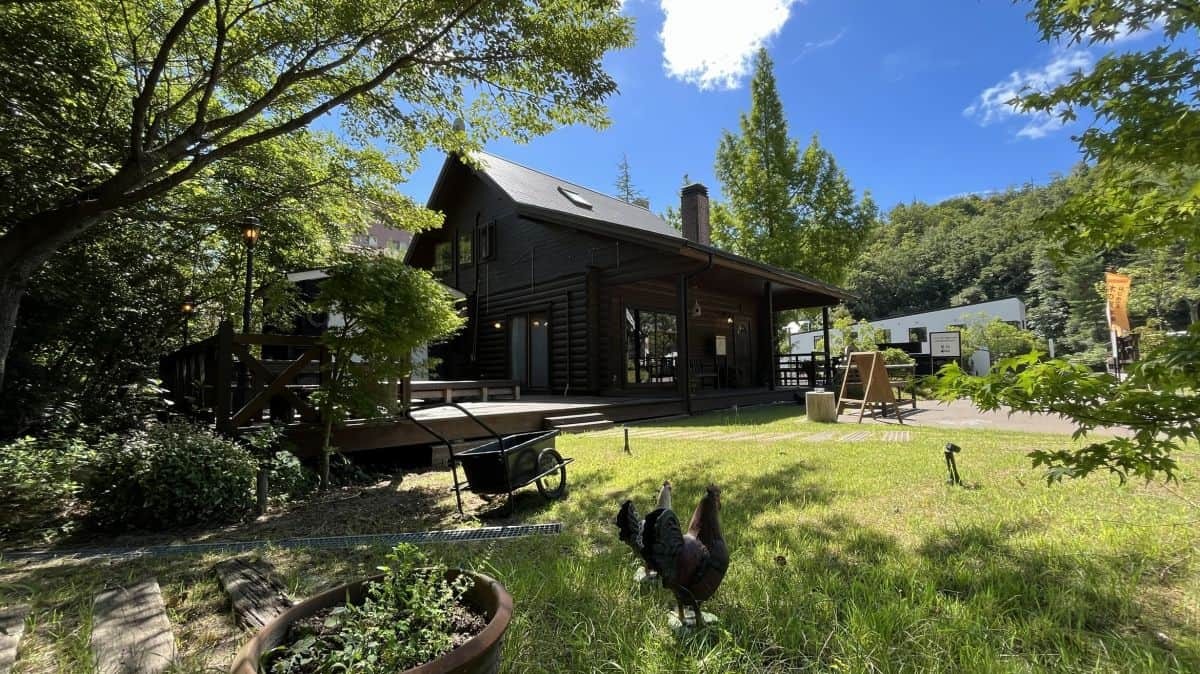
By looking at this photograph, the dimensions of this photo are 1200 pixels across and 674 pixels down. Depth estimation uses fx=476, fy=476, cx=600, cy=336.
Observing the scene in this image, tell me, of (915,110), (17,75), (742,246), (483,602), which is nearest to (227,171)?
(17,75)

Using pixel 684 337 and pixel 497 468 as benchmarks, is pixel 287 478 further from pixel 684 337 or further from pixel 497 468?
pixel 684 337

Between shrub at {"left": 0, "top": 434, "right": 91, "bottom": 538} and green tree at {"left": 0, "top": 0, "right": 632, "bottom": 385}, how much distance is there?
4.34 ft

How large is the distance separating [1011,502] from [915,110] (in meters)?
24.8

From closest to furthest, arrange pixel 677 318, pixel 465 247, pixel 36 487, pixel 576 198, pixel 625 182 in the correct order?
pixel 36 487
pixel 677 318
pixel 576 198
pixel 465 247
pixel 625 182

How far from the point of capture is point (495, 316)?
14008mm

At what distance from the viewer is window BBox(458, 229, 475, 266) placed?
14.8m

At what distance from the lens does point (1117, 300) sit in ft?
48.3

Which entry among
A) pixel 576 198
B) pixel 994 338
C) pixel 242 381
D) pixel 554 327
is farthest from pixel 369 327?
pixel 994 338

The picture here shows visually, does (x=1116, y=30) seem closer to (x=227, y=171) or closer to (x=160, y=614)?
(x=160, y=614)

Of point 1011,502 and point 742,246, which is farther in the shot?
point 742,246

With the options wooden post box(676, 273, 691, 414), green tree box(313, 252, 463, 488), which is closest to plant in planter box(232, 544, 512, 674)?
green tree box(313, 252, 463, 488)

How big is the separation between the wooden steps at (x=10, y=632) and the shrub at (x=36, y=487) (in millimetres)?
2083

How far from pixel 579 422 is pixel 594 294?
13.6 feet

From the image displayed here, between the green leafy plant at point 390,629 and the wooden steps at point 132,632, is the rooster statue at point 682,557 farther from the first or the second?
the wooden steps at point 132,632
